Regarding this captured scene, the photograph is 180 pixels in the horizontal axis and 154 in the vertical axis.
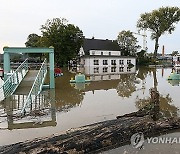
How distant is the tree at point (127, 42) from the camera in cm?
5568

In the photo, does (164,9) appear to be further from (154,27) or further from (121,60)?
(121,60)

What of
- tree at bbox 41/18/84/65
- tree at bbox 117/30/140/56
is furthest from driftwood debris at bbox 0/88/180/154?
tree at bbox 117/30/140/56

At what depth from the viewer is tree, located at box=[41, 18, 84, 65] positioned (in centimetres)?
4262

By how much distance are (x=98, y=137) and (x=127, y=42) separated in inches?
2062

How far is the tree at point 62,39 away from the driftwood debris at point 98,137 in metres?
36.2

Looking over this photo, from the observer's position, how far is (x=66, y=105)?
465 inches

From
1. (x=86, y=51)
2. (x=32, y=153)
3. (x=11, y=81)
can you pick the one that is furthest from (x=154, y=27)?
(x=32, y=153)

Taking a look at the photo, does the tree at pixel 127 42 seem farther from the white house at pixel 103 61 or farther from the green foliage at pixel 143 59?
the white house at pixel 103 61

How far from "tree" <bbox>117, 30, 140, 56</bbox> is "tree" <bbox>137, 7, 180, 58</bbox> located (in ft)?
18.8

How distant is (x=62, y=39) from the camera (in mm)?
42625

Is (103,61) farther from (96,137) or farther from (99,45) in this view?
(96,137)

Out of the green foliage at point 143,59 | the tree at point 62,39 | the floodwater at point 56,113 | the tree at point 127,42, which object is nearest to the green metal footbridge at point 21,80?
the floodwater at point 56,113

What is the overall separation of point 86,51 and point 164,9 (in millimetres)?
21756

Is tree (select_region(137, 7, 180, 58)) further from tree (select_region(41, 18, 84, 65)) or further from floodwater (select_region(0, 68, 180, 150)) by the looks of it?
floodwater (select_region(0, 68, 180, 150))
